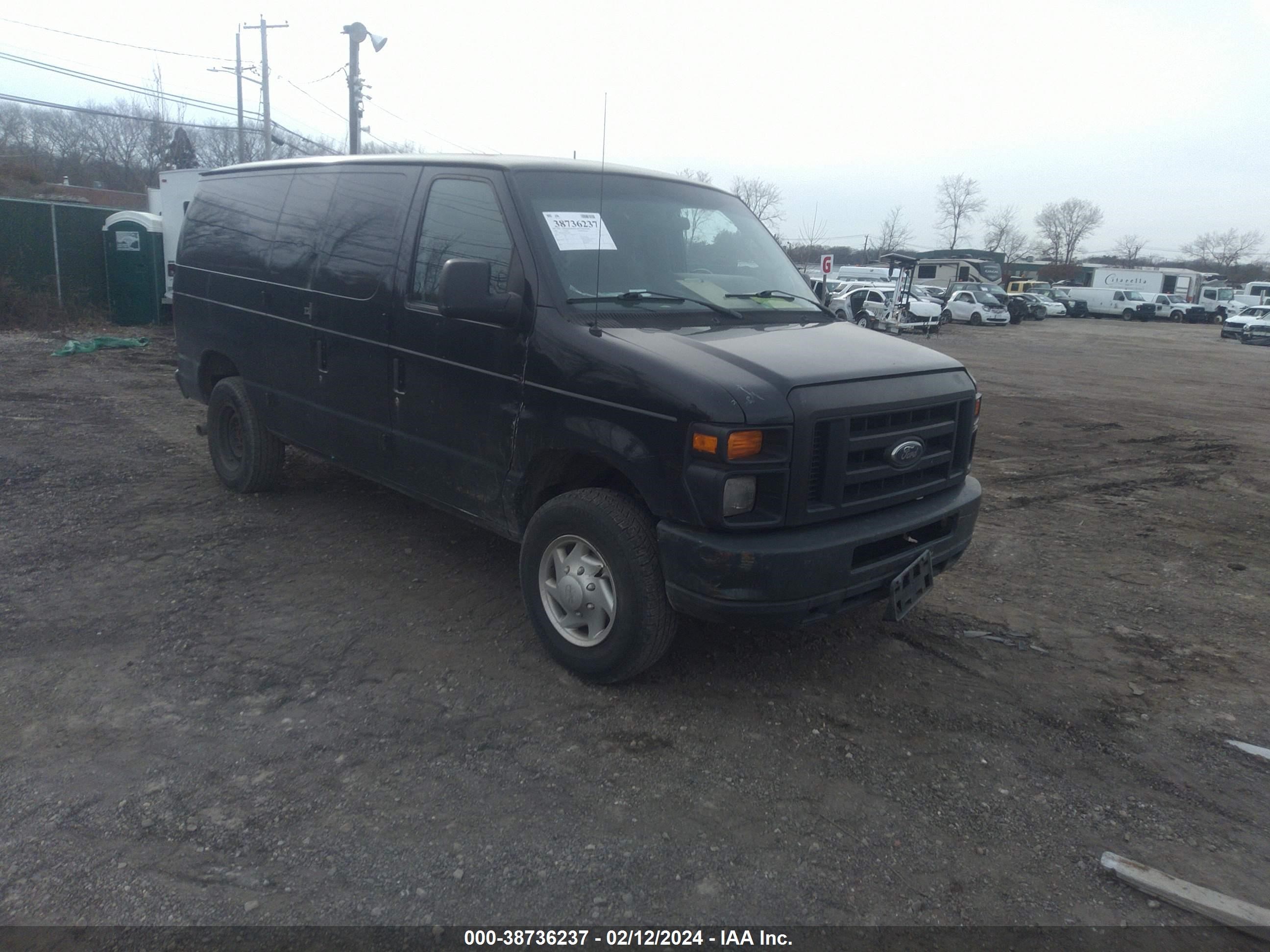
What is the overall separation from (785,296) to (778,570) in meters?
1.90

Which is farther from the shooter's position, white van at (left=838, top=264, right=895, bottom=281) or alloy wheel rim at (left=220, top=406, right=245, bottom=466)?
white van at (left=838, top=264, right=895, bottom=281)

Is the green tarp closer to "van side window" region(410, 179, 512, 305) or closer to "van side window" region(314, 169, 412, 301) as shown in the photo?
"van side window" region(314, 169, 412, 301)

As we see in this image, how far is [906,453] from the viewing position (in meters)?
3.83

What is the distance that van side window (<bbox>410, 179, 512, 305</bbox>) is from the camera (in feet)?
13.9

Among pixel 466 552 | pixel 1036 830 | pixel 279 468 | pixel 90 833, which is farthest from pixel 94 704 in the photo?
pixel 1036 830

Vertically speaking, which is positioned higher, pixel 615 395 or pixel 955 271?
pixel 955 271

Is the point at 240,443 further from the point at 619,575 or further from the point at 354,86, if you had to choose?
the point at 354,86

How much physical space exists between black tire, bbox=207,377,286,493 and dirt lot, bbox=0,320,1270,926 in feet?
0.66

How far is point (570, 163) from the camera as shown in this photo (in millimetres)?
4605

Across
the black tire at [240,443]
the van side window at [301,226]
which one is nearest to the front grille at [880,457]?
the van side window at [301,226]

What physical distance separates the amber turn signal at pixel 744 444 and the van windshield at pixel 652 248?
923 mm

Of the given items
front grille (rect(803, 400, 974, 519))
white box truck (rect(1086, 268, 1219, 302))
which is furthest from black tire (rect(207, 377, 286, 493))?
white box truck (rect(1086, 268, 1219, 302))

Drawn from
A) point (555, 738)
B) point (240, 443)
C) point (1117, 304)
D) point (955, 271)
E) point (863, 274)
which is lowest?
point (555, 738)

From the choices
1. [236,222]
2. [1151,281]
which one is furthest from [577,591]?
[1151,281]
